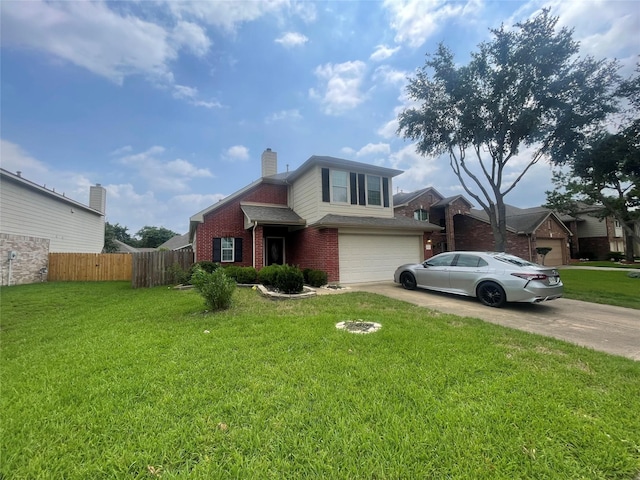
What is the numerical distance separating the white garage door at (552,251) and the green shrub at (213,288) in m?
26.9

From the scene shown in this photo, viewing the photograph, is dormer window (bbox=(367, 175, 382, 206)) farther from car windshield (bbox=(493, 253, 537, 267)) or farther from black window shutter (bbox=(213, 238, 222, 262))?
black window shutter (bbox=(213, 238, 222, 262))

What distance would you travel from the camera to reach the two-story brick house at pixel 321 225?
11445 millimetres

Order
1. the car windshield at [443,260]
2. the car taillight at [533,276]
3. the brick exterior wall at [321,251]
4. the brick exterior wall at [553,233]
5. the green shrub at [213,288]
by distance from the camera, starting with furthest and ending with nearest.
→ the brick exterior wall at [553,233]
the brick exterior wall at [321,251]
the car windshield at [443,260]
the car taillight at [533,276]
the green shrub at [213,288]

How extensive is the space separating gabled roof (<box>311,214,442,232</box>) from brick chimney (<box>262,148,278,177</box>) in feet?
19.5

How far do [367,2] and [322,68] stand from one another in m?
3.11

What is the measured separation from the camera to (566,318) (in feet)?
20.1

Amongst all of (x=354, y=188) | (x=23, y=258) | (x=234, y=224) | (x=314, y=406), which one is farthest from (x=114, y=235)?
(x=314, y=406)

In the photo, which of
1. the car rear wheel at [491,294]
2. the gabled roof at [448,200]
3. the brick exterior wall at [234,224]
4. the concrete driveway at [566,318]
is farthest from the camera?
the gabled roof at [448,200]

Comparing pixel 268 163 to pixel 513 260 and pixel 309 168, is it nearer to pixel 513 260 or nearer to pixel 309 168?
pixel 309 168

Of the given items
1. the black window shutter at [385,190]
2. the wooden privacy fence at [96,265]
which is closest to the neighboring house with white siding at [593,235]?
the black window shutter at [385,190]

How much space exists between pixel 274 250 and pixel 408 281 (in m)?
7.78

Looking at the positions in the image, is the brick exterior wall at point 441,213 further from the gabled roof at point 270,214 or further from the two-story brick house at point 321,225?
the gabled roof at point 270,214

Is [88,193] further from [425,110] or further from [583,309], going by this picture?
[583,309]

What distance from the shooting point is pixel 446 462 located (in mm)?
1860
